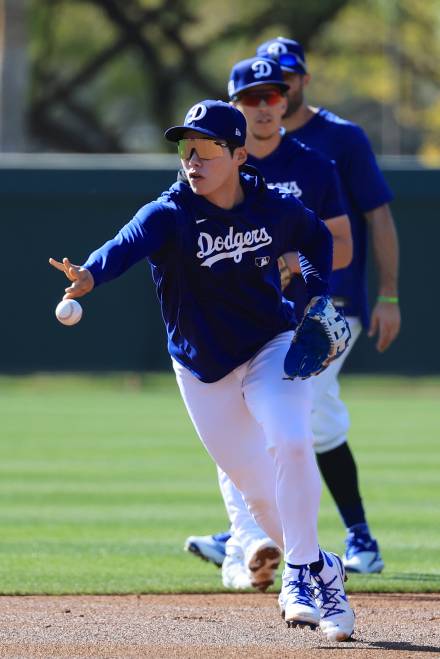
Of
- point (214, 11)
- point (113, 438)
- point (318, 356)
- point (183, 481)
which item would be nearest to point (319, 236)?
point (318, 356)

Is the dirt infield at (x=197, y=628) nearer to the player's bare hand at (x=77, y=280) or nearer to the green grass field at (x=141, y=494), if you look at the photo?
the green grass field at (x=141, y=494)

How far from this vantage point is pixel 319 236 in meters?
4.95

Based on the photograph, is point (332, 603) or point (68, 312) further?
point (332, 603)

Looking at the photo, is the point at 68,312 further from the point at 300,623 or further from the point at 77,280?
the point at 300,623

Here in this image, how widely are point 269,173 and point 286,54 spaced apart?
0.64 metres

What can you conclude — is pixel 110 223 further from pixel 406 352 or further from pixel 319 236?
pixel 319 236

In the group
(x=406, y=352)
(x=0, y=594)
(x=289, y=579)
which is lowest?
(x=406, y=352)

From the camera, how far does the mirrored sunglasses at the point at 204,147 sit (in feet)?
15.5

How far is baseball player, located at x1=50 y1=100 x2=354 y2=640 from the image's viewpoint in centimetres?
463

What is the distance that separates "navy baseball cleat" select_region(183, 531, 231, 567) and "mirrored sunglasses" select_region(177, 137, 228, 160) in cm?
213

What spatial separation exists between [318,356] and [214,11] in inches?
1258

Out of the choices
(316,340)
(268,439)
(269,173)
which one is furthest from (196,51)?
(268,439)

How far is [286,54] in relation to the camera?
6.22 m

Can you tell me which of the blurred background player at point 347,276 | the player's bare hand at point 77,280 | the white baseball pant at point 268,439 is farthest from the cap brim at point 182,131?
the blurred background player at point 347,276
